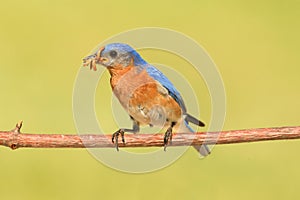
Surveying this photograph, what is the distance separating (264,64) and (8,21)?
0.91 metres

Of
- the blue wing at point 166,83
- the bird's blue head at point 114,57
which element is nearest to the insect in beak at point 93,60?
the bird's blue head at point 114,57

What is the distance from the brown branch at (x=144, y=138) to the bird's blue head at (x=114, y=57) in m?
0.11

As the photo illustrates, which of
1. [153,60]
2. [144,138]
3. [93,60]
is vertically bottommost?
[144,138]

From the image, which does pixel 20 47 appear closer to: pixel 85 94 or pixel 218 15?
pixel 218 15

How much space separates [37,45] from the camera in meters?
2.19

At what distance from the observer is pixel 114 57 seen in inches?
40.3

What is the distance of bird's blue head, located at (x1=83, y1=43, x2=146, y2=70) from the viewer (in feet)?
3.22

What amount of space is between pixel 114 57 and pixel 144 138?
16 cm

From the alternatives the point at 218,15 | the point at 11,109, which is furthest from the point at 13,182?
the point at 218,15

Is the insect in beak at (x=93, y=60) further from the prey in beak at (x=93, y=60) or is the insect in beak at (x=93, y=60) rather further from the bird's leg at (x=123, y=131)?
the bird's leg at (x=123, y=131)

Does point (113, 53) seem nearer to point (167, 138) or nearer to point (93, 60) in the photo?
point (93, 60)

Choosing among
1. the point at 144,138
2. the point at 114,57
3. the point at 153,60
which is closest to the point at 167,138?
the point at 144,138

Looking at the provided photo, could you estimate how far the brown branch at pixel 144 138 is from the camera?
0.91m

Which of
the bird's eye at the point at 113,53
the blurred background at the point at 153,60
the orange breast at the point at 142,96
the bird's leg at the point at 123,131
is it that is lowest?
the bird's leg at the point at 123,131
